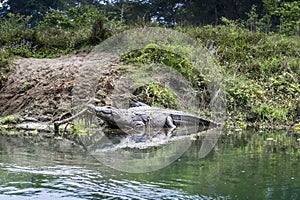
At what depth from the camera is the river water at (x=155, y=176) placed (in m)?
3.20

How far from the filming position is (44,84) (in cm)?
1034

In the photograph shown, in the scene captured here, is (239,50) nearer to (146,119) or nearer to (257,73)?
(257,73)

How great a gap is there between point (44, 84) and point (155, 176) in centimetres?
706

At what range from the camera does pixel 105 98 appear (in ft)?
31.3

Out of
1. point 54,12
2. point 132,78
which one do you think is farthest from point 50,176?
point 54,12

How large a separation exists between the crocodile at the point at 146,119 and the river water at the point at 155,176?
2230mm

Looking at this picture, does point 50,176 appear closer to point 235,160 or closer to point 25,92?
point 235,160

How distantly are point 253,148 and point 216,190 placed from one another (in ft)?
8.44

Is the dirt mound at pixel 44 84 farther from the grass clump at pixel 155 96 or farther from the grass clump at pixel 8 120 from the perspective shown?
the grass clump at pixel 155 96

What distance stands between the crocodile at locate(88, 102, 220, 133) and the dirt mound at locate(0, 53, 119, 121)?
51.4 inches

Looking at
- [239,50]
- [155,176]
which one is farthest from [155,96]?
[155,176]

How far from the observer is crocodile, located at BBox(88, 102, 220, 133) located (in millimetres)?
7828

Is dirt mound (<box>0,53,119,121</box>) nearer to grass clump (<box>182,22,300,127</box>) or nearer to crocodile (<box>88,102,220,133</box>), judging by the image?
crocodile (<box>88,102,220,133</box>)

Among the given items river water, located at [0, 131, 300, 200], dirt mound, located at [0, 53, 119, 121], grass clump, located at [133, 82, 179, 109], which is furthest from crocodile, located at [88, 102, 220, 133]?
river water, located at [0, 131, 300, 200]
